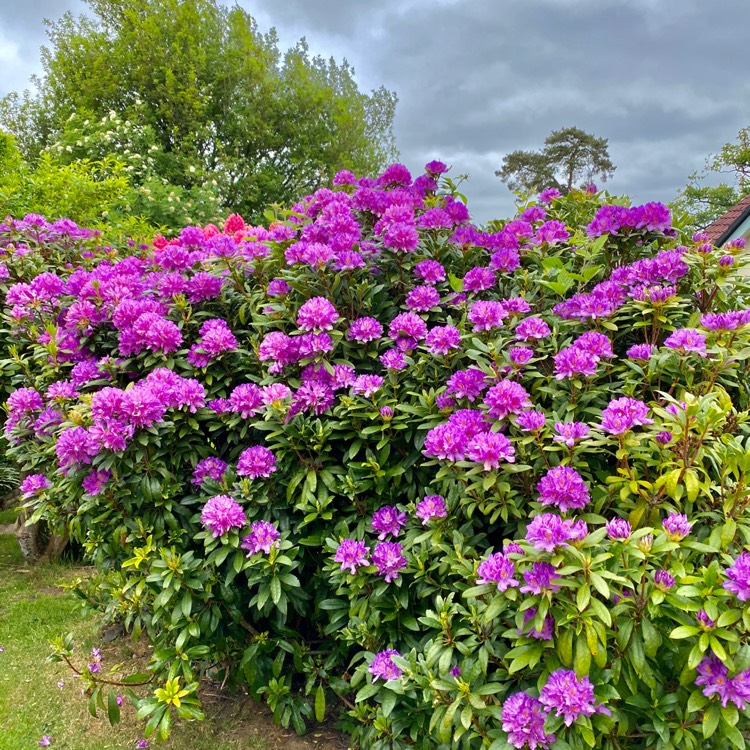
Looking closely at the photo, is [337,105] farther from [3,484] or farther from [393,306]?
[393,306]

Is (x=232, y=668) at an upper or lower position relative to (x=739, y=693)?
lower

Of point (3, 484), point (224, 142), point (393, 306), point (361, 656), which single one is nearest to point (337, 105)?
point (224, 142)

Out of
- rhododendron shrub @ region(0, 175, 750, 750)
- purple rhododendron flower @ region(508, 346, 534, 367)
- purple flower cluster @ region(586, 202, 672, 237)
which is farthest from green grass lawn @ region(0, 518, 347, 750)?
purple flower cluster @ region(586, 202, 672, 237)

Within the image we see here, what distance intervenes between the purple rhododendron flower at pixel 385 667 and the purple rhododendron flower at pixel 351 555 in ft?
0.97

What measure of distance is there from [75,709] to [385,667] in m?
1.65

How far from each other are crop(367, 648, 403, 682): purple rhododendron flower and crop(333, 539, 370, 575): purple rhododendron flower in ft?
0.97

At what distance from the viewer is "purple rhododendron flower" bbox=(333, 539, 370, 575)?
2037 millimetres

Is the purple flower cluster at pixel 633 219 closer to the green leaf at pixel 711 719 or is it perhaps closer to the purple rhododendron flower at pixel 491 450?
the purple rhododendron flower at pixel 491 450

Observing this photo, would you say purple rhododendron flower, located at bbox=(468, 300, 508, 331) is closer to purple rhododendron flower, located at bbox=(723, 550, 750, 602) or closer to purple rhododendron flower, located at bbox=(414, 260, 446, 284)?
purple rhododendron flower, located at bbox=(414, 260, 446, 284)

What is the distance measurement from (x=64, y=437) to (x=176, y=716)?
134 cm

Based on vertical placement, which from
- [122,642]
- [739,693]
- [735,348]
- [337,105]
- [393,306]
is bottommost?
[122,642]

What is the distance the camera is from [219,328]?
Answer: 97.6 inches

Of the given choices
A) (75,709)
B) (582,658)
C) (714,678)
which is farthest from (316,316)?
(75,709)

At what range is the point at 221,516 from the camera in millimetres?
2074
